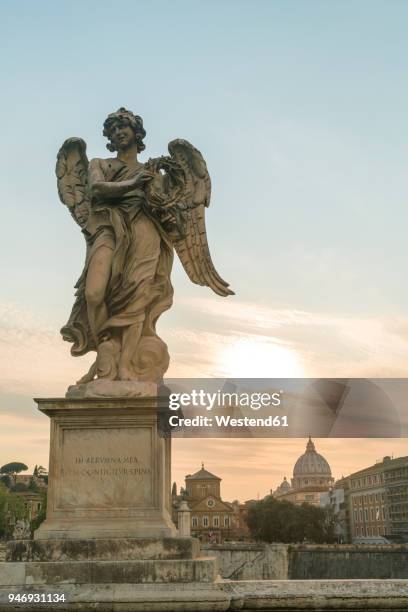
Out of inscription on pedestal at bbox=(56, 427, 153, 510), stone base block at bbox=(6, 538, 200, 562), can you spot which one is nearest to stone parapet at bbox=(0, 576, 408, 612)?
stone base block at bbox=(6, 538, 200, 562)

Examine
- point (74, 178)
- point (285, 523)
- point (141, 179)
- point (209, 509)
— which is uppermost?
point (209, 509)

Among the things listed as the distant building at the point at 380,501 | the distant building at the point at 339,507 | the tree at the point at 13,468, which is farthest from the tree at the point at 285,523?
the tree at the point at 13,468

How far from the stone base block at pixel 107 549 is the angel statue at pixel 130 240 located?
1.76m

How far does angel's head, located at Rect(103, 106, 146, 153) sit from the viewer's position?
28.0 feet

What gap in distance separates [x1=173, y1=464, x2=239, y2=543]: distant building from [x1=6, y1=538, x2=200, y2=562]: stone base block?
5226 inches

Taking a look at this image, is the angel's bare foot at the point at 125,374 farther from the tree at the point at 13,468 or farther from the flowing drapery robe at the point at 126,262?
the tree at the point at 13,468

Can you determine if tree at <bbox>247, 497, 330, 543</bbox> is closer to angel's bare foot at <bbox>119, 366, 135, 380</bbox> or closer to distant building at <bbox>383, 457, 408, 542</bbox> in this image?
distant building at <bbox>383, 457, 408, 542</bbox>

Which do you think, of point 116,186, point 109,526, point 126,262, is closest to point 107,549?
point 109,526

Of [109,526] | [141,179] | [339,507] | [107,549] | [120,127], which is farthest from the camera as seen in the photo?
[339,507]

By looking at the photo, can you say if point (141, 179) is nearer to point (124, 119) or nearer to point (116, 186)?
point (116, 186)

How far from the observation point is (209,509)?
13825 centimetres

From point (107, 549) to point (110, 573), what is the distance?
0.30 meters

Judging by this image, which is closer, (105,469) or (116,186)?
(105,469)

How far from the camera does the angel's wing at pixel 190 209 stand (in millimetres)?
8406
